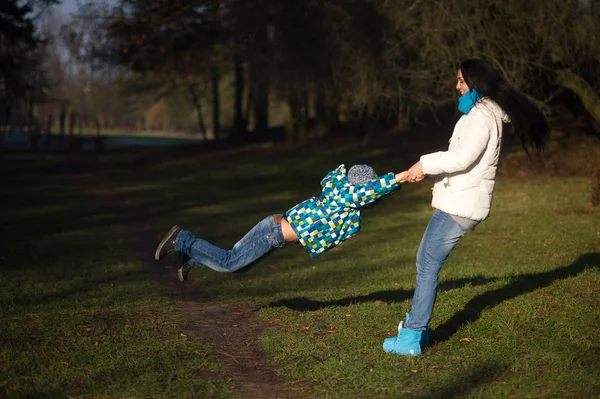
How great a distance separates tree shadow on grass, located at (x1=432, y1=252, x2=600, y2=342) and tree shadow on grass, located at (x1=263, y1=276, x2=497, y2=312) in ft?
1.64

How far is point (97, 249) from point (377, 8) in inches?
466

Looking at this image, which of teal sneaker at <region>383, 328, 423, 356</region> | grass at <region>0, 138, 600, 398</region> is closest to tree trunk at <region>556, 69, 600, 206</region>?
grass at <region>0, 138, 600, 398</region>

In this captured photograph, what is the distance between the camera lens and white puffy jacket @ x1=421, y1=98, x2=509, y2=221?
5797 mm

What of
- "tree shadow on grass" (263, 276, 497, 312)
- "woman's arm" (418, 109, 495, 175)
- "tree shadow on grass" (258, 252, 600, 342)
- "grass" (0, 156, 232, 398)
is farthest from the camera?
"tree shadow on grass" (263, 276, 497, 312)

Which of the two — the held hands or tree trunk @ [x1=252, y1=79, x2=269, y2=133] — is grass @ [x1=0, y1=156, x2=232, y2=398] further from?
tree trunk @ [x1=252, y1=79, x2=269, y2=133]

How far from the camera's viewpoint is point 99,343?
6.55 m

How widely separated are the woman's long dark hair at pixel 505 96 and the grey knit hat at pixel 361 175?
1055 mm

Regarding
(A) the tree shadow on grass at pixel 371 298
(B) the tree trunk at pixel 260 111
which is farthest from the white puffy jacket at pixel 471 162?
(B) the tree trunk at pixel 260 111

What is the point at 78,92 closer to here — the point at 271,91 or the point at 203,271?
the point at 271,91

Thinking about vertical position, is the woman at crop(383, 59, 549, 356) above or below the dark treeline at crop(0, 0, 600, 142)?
below

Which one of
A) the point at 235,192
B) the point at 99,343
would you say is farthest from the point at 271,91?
the point at 99,343

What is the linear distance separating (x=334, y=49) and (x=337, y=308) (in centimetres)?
1851

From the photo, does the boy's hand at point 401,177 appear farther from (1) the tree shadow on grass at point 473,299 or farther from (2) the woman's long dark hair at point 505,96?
(1) the tree shadow on grass at point 473,299

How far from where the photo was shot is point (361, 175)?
6.42 meters
